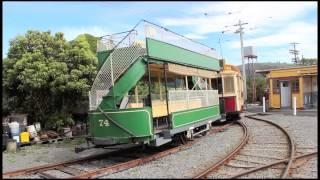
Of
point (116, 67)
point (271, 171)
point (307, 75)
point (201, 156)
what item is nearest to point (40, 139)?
point (116, 67)

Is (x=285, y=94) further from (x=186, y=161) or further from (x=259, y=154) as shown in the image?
(x=186, y=161)

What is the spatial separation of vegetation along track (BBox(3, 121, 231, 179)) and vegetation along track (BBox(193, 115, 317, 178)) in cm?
196

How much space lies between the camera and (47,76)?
17547 mm

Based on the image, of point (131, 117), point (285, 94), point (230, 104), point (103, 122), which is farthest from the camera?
point (285, 94)

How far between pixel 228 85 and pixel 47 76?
874 cm

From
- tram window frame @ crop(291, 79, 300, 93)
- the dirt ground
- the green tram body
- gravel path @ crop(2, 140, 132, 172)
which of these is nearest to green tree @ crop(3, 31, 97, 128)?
the dirt ground

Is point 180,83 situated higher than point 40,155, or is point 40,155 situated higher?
point 180,83

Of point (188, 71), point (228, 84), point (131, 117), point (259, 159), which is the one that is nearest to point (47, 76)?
point (188, 71)

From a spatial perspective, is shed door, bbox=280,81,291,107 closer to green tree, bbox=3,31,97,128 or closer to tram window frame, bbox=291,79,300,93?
tram window frame, bbox=291,79,300,93

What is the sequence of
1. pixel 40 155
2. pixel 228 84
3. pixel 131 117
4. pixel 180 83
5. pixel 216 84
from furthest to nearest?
pixel 228 84, pixel 216 84, pixel 180 83, pixel 40 155, pixel 131 117

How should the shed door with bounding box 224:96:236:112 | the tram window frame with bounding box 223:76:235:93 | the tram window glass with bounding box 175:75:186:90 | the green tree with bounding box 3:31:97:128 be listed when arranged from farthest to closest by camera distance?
the shed door with bounding box 224:96:236:112, the tram window frame with bounding box 223:76:235:93, the green tree with bounding box 3:31:97:128, the tram window glass with bounding box 175:75:186:90

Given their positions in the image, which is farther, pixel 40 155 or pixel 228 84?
pixel 228 84

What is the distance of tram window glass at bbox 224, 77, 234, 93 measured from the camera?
21.6 m

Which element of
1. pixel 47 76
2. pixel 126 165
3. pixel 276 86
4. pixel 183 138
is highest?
pixel 47 76
